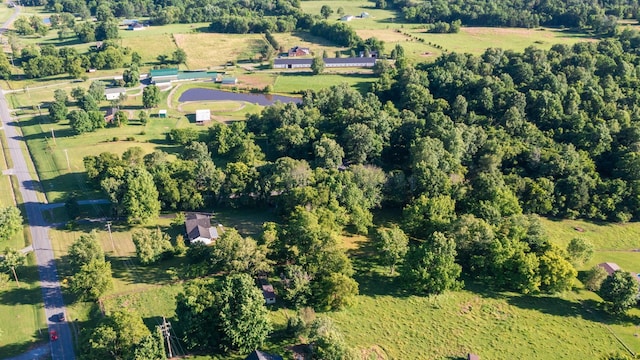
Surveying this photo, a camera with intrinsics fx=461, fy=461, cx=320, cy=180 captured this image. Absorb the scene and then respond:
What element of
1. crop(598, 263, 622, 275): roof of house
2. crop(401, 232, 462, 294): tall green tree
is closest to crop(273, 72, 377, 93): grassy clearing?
crop(401, 232, 462, 294): tall green tree

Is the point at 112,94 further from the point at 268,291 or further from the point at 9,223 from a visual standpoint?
the point at 268,291

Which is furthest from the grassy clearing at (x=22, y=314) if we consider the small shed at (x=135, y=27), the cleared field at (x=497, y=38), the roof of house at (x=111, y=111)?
the small shed at (x=135, y=27)

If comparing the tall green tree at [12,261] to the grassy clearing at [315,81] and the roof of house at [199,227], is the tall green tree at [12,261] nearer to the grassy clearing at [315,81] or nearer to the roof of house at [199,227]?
the roof of house at [199,227]

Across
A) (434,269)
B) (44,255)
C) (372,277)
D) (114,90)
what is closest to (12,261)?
(44,255)

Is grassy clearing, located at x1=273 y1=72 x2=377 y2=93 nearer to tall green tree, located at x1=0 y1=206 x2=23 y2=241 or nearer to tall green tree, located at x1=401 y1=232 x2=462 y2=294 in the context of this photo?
tall green tree, located at x1=401 y1=232 x2=462 y2=294

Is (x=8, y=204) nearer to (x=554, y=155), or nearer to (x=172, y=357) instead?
(x=172, y=357)
